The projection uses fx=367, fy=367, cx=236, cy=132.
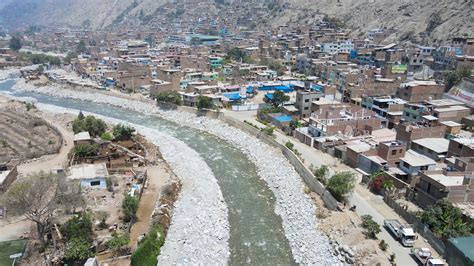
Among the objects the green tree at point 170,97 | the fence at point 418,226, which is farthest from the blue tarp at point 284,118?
the fence at point 418,226

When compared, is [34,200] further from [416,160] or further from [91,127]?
[416,160]

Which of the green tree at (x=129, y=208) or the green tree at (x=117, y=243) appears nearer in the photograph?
the green tree at (x=117, y=243)

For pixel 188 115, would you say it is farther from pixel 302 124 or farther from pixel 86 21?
pixel 86 21

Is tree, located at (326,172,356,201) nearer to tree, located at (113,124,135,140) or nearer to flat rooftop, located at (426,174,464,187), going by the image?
flat rooftop, located at (426,174,464,187)

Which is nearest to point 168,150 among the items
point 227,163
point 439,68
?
point 227,163

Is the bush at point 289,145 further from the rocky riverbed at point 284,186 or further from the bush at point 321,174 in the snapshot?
the bush at point 321,174
